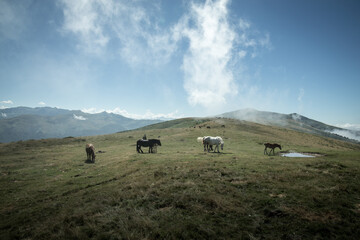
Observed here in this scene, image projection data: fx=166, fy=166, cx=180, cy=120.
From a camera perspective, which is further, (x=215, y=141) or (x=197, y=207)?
(x=215, y=141)

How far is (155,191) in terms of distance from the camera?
11.0 metres

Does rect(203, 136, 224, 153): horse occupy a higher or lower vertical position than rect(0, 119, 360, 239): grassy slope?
higher

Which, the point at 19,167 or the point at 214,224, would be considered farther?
the point at 19,167

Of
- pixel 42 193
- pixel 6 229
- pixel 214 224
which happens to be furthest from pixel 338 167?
pixel 42 193

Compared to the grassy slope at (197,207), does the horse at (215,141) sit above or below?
above

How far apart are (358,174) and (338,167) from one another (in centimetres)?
223

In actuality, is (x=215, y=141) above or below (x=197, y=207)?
above

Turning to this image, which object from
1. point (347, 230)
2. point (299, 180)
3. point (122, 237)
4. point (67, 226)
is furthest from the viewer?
point (299, 180)

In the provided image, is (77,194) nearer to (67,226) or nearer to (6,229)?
(6,229)

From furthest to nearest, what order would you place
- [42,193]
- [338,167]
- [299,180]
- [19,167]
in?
[19,167] → [338,167] → [42,193] → [299,180]

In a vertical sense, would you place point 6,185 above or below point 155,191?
below

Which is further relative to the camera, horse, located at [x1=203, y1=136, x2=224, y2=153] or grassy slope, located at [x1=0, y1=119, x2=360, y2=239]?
horse, located at [x1=203, y1=136, x2=224, y2=153]

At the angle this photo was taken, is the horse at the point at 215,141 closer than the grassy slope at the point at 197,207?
No

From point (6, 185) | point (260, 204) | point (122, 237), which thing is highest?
point (260, 204)
